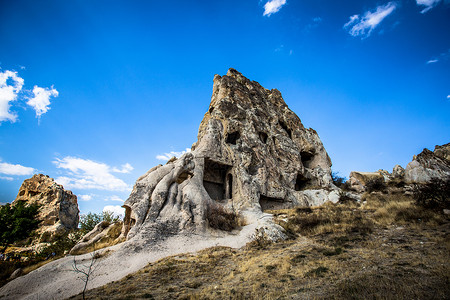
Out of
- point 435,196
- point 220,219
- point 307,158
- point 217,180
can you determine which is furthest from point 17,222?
point 307,158

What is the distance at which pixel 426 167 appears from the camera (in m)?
16.2

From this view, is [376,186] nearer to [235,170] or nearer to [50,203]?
[235,170]

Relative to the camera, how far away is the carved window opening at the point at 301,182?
66.0 feet

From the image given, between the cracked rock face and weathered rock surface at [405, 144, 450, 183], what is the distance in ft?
19.2

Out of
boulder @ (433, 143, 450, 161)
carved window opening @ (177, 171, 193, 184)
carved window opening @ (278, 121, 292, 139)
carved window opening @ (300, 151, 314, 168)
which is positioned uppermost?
carved window opening @ (278, 121, 292, 139)

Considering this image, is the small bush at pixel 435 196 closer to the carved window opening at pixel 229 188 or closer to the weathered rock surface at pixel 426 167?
the weathered rock surface at pixel 426 167

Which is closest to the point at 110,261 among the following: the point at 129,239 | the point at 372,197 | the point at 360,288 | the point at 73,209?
the point at 129,239

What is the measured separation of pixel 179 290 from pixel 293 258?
3.06m

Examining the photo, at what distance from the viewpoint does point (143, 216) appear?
8.58 metres

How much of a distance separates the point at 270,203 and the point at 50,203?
19.1m

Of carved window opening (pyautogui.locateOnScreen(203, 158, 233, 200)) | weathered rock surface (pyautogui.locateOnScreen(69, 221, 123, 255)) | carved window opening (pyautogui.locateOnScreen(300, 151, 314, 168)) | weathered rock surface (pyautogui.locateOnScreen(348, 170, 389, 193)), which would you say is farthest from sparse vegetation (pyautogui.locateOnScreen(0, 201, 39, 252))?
weathered rock surface (pyautogui.locateOnScreen(348, 170, 389, 193))

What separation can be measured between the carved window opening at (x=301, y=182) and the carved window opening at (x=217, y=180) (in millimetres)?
7990

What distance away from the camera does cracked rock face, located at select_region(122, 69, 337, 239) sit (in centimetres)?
919

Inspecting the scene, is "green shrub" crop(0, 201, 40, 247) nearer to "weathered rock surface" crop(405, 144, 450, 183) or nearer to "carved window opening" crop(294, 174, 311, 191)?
"carved window opening" crop(294, 174, 311, 191)
